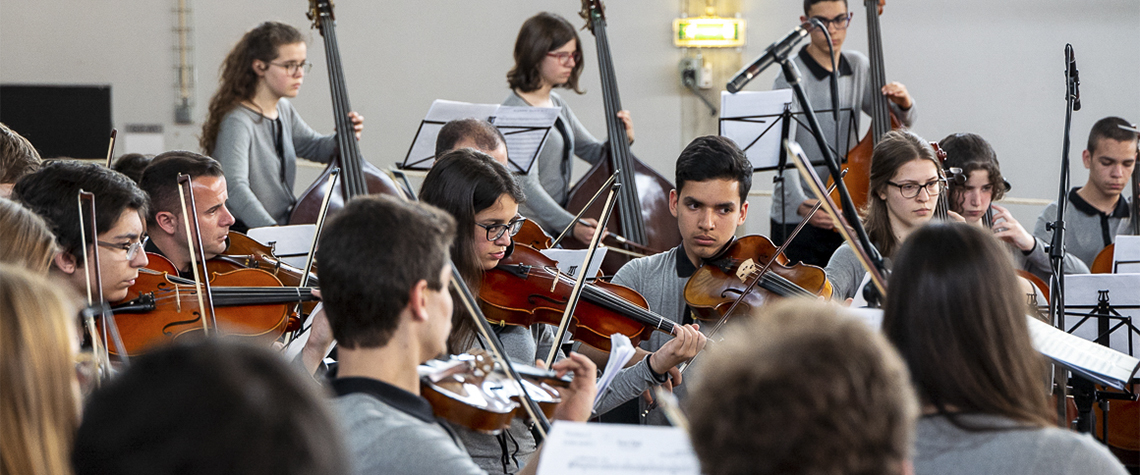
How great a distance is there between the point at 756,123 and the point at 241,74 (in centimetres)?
190

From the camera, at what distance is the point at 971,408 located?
1198mm

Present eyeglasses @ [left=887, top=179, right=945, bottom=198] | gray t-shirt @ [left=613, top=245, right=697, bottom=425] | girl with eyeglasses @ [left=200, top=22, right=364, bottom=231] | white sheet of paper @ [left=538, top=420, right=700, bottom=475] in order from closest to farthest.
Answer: white sheet of paper @ [left=538, top=420, right=700, bottom=475], gray t-shirt @ [left=613, top=245, right=697, bottom=425], eyeglasses @ [left=887, top=179, right=945, bottom=198], girl with eyeglasses @ [left=200, top=22, right=364, bottom=231]

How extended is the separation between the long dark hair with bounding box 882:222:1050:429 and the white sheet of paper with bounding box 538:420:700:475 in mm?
333

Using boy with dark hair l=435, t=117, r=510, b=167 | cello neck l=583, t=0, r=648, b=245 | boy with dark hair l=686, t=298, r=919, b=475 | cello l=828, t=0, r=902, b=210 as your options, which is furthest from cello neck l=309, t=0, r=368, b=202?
boy with dark hair l=686, t=298, r=919, b=475

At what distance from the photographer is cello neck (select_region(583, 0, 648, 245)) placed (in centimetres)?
390

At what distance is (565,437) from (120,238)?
1.41 metres

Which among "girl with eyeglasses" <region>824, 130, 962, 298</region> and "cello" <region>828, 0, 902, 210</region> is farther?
"cello" <region>828, 0, 902, 210</region>

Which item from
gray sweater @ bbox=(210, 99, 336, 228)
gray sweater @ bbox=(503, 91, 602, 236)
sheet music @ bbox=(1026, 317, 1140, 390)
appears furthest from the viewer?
gray sweater @ bbox=(503, 91, 602, 236)

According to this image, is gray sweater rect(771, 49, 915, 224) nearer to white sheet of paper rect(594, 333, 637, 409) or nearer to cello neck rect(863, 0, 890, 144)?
cello neck rect(863, 0, 890, 144)

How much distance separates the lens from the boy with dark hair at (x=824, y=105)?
3949 mm

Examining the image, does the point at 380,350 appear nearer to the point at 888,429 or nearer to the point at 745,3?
the point at 888,429

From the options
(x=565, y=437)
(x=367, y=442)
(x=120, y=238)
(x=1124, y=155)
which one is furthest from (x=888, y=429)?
(x=1124, y=155)

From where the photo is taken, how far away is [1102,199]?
4.01m

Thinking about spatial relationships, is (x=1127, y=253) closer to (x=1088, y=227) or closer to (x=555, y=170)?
(x=1088, y=227)
